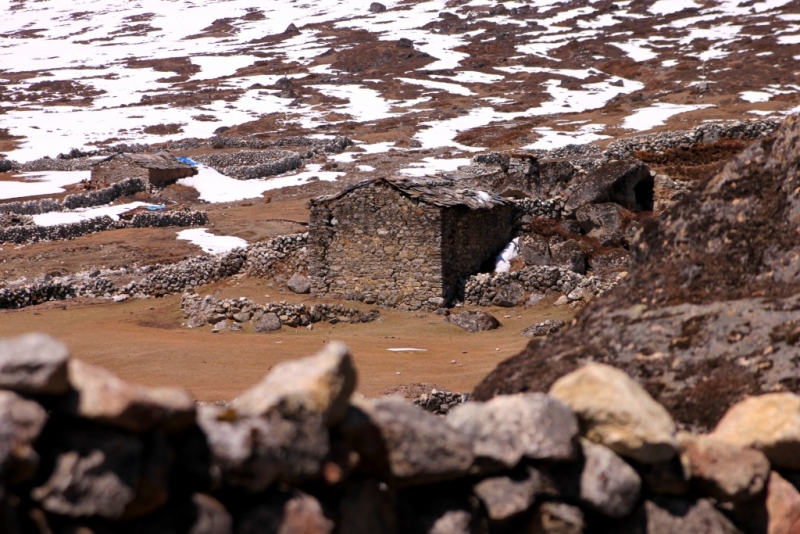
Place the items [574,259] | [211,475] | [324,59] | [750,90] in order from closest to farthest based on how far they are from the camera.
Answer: [211,475] → [574,259] → [750,90] → [324,59]

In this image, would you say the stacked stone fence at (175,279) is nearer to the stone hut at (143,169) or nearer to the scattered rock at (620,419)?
the stone hut at (143,169)

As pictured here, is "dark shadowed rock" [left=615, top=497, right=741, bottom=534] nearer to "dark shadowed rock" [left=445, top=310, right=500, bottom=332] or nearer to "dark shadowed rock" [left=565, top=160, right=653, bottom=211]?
"dark shadowed rock" [left=445, top=310, right=500, bottom=332]

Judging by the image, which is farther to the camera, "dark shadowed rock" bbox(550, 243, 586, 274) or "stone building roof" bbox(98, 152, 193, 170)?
"stone building roof" bbox(98, 152, 193, 170)

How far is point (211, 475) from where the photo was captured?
109 inches

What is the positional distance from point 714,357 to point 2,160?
60.7 metres

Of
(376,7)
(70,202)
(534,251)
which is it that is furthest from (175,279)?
(376,7)

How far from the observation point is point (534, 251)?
22859mm

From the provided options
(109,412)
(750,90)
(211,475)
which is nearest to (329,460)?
(211,475)

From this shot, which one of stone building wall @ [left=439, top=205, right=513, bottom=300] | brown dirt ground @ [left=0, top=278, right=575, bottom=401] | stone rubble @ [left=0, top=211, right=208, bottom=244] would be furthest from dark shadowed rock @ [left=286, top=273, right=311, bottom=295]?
stone rubble @ [left=0, top=211, right=208, bottom=244]

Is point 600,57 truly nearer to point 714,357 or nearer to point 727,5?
point 727,5

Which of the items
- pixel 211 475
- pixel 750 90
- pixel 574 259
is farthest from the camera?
pixel 750 90

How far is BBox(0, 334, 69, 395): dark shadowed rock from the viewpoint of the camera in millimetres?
2521

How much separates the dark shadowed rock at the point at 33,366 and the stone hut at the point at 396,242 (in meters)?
18.5

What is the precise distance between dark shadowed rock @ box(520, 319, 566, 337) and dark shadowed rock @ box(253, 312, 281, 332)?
5.45 m
